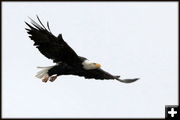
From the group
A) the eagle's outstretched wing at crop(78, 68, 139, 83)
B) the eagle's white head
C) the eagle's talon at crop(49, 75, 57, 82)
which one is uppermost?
the eagle's white head

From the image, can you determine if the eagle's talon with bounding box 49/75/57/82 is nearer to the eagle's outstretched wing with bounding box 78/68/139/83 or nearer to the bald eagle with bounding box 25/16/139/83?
the bald eagle with bounding box 25/16/139/83

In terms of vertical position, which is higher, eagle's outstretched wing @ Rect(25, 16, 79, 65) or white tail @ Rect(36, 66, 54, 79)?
eagle's outstretched wing @ Rect(25, 16, 79, 65)

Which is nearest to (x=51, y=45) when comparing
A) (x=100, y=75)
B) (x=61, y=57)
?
(x=61, y=57)

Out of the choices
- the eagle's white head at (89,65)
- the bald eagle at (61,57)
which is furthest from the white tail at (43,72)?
the eagle's white head at (89,65)

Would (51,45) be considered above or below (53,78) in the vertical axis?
above

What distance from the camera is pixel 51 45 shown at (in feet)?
36.1

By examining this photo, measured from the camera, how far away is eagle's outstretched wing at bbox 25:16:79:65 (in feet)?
35.7

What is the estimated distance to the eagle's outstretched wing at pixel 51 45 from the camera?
1087 cm

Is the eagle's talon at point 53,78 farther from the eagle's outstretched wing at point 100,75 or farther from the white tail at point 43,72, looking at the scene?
the eagle's outstretched wing at point 100,75

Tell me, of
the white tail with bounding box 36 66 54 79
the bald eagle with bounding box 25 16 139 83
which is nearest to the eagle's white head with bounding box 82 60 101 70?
the bald eagle with bounding box 25 16 139 83

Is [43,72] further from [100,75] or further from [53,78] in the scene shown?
[100,75]

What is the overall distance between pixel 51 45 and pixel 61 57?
35 cm

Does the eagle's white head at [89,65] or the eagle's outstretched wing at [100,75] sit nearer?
the eagle's white head at [89,65]

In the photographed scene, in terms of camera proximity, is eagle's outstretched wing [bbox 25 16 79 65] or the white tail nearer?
eagle's outstretched wing [bbox 25 16 79 65]
